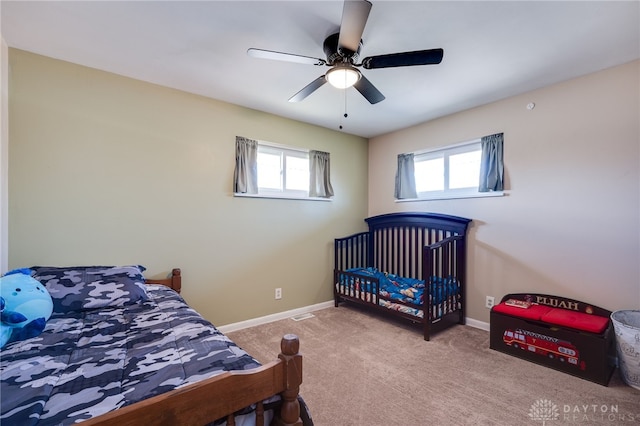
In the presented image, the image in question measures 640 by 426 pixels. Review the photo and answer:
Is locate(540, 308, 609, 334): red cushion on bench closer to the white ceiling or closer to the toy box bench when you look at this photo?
the toy box bench

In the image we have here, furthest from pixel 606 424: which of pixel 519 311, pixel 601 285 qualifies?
pixel 601 285

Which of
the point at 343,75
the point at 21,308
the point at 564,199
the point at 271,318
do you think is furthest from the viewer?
the point at 271,318

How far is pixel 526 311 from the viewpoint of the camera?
8.06 feet

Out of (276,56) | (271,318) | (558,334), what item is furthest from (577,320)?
(276,56)

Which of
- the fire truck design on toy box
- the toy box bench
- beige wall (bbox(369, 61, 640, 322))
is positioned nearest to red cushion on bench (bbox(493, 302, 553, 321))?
the toy box bench

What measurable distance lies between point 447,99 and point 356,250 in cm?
226

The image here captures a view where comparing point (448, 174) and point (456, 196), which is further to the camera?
point (448, 174)

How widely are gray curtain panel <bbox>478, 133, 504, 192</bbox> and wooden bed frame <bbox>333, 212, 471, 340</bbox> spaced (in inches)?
17.4

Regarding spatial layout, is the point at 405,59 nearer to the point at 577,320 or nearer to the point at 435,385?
the point at 435,385

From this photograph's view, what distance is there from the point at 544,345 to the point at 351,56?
2682mm

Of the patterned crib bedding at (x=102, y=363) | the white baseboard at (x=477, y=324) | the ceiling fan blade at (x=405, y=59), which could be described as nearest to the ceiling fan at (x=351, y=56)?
the ceiling fan blade at (x=405, y=59)

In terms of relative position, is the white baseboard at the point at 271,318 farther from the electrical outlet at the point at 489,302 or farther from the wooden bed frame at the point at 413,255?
the electrical outlet at the point at 489,302

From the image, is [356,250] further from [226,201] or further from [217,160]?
[217,160]

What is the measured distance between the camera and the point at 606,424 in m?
1.64
